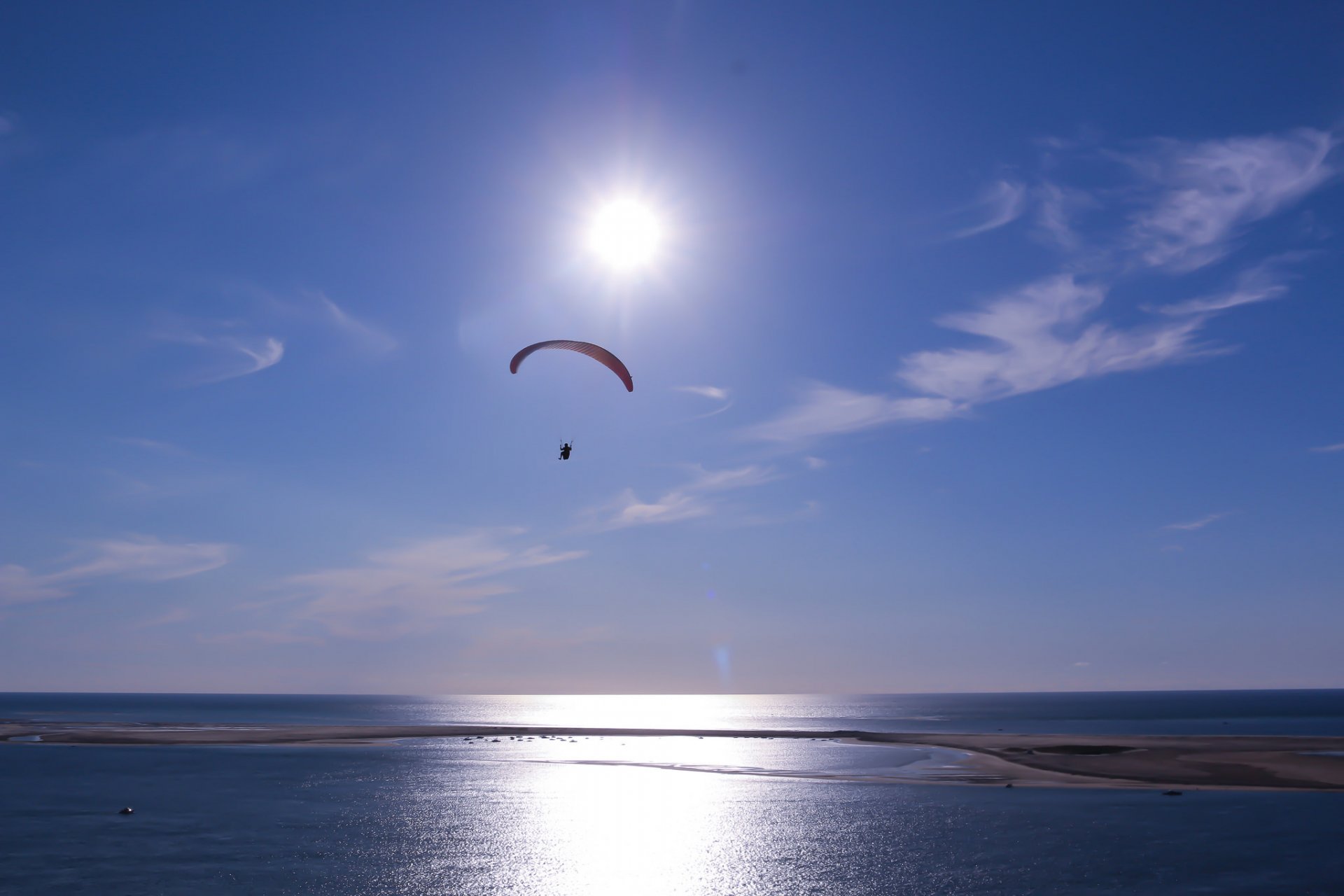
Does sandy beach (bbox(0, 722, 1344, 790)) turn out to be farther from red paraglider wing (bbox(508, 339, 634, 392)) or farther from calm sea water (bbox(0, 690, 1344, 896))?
red paraglider wing (bbox(508, 339, 634, 392))

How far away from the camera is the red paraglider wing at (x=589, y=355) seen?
42.5m

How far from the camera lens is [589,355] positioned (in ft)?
144

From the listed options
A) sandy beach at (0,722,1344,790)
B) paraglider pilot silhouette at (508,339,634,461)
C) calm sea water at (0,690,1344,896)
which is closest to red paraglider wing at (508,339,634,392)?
paraglider pilot silhouette at (508,339,634,461)

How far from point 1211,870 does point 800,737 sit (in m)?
73.2

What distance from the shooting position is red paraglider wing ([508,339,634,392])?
4247cm

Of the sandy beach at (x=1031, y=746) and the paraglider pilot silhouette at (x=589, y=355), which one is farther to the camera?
the sandy beach at (x=1031, y=746)

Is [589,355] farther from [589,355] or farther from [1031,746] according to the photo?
[1031,746]

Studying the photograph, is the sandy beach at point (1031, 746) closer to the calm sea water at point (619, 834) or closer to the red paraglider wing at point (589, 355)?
the calm sea water at point (619, 834)

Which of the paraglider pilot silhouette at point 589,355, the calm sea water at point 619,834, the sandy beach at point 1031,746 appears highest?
the paraglider pilot silhouette at point 589,355

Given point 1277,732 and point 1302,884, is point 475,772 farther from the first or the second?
point 1277,732

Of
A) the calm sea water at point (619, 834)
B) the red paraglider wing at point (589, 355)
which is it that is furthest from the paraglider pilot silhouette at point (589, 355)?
the calm sea water at point (619, 834)

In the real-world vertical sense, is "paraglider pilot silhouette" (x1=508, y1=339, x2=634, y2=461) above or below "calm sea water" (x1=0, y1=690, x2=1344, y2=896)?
above

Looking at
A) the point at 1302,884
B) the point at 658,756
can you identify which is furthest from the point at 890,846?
the point at 658,756

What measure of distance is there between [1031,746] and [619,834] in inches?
2133
